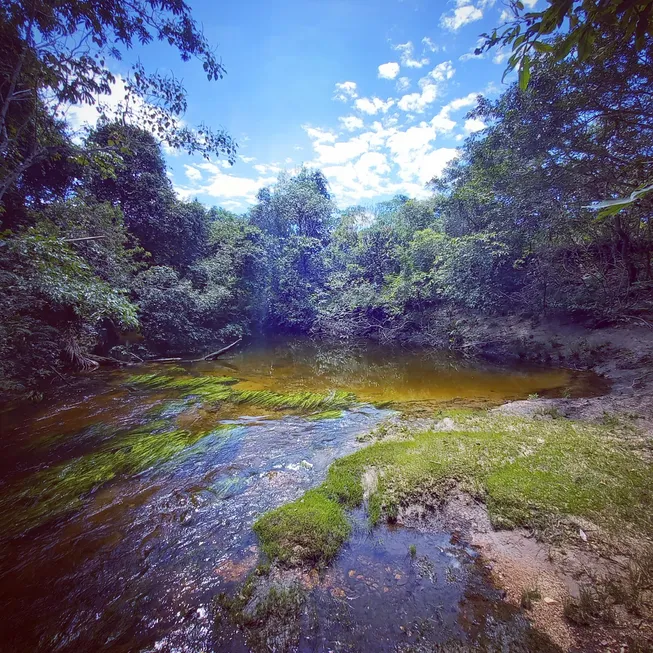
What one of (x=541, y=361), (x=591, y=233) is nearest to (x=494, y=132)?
(x=591, y=233)

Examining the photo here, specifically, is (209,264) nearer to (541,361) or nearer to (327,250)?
(327,250)

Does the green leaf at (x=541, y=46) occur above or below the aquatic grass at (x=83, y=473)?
above

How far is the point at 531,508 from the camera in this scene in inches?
106

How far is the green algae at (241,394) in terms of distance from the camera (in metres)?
6.46

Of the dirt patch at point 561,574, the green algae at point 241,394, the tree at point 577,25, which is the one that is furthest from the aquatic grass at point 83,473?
the tree at point 577,25

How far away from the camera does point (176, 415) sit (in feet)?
19.3

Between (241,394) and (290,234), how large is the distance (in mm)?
14685

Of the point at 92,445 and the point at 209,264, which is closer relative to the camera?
the point at 92,445

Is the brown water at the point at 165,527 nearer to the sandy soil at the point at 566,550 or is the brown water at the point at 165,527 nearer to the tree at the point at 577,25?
the sandy soil at the point at 566,550

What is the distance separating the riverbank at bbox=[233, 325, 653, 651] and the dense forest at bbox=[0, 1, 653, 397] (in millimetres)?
2442

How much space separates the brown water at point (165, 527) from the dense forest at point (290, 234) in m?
2.41

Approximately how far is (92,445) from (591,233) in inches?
526

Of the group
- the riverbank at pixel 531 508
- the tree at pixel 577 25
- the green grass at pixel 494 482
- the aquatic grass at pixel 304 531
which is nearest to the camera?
the tree at pixel 577 25

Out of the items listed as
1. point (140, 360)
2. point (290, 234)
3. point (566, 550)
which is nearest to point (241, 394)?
point (140, 360)
